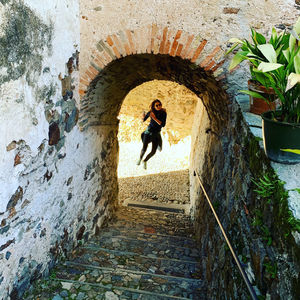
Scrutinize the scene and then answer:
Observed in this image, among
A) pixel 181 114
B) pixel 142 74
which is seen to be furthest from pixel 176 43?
pixel 181 114

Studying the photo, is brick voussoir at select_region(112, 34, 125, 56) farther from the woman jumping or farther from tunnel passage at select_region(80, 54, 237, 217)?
the woman jumping

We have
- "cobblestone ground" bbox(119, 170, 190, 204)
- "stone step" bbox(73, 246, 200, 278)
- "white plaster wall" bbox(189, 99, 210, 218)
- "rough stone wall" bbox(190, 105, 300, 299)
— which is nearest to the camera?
"rough stone wall" bbox(190, 105, 300, 299)

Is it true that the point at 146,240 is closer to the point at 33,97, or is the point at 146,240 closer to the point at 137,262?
the point at 137,262

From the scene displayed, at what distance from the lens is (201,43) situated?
2.90m

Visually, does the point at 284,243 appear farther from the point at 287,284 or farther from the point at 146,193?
the point at 146,193

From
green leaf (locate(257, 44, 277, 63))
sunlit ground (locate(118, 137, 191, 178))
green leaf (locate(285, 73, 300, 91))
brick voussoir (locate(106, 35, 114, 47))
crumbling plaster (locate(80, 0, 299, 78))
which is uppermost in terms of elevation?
crumbling plaster (locate(80, 0, 299, 78))

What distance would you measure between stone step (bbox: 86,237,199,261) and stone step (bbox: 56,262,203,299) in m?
0.53

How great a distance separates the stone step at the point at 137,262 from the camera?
316cm

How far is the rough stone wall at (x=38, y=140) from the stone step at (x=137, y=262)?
27 cm

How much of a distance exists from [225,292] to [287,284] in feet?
3.40

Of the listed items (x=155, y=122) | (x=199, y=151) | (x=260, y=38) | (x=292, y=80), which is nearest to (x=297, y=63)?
(x=292, y=80)

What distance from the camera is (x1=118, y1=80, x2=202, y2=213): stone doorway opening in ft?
25.3

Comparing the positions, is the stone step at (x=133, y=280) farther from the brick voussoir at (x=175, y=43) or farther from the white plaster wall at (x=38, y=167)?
the brick voussoir at (x=175, y=43)

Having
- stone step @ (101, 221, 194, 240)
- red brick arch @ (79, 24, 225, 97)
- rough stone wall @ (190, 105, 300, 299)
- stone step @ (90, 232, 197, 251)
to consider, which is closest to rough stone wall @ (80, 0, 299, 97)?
red brick arch @ (79, 24, 225, 97)
